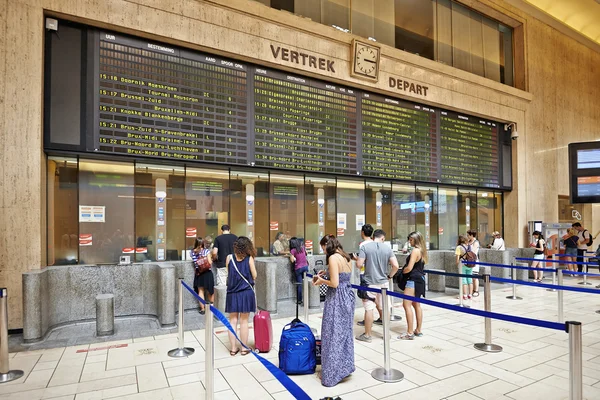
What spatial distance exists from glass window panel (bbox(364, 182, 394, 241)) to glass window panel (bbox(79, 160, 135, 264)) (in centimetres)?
691

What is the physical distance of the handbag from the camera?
6.95m

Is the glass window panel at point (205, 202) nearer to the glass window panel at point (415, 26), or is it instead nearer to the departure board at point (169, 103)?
the departure board at point (169, 103)

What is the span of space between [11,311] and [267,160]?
5.46 m

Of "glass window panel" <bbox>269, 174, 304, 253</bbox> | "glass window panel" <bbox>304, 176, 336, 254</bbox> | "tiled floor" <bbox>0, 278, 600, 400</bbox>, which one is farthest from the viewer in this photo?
"glass window panel" <bbox>304, 176, 336, 254</bbox>

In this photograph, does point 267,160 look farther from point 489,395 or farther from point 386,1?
point 386,1

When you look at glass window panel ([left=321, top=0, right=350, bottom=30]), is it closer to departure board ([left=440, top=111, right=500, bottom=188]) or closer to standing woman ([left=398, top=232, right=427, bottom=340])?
departure board ([left=440, top=111, right=500, bottom=188])

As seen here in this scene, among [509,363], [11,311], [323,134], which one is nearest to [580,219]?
[323,134]

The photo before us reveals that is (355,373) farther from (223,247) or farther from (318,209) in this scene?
(318,209)

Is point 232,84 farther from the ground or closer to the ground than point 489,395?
farther from the ground

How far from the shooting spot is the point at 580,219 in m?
16.9

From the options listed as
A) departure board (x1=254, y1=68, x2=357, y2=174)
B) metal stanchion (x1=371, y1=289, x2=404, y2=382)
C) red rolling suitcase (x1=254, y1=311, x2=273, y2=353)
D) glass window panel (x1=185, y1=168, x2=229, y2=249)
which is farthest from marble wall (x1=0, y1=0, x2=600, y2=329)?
metal stanchion (x1=371, y1=289, x2=404, y2=382)

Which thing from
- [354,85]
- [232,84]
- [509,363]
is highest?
[354,85]

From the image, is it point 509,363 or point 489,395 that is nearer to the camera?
point 489,395

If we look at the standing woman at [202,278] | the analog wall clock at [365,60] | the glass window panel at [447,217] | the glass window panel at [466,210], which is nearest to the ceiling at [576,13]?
the glass window panel at [466,210]
